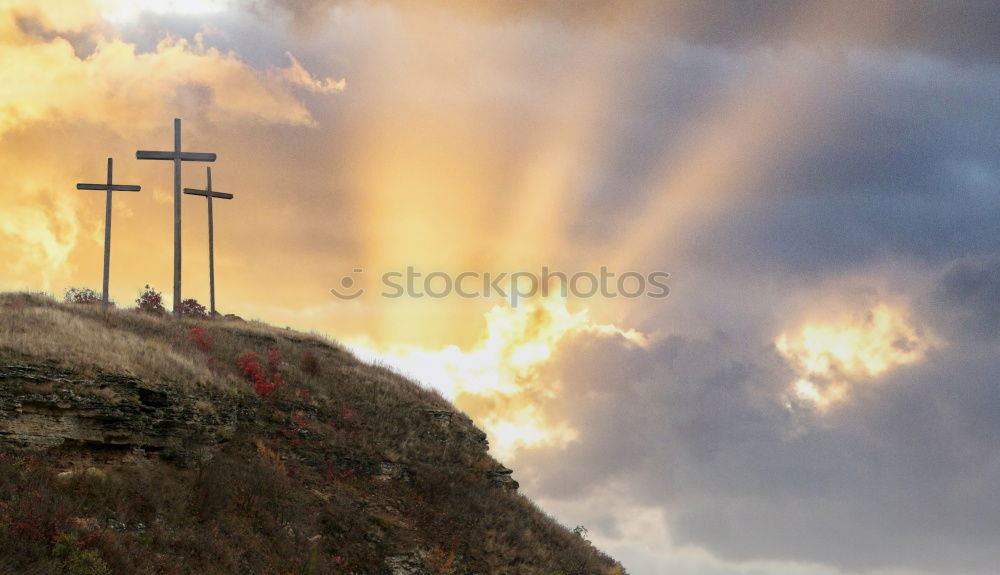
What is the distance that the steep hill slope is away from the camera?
22.3m

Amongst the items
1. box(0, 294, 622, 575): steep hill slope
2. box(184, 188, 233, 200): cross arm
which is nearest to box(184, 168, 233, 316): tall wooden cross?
box(184, 188, 233, 200): cross arm

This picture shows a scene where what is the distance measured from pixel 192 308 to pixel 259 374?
1629cm

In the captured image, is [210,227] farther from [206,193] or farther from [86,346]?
[86,346]

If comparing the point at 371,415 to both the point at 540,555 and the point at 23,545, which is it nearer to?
the point at 540,555

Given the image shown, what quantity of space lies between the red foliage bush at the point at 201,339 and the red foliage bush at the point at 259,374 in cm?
196

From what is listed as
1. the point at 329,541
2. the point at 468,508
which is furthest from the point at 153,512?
the point at 468,508

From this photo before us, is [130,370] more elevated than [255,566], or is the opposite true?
[130,370]

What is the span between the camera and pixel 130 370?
87.4 feet

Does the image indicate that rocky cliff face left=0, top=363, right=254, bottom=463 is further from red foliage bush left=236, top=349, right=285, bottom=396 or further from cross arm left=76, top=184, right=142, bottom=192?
cross arm left=76, top=184, right=142, bottom=192

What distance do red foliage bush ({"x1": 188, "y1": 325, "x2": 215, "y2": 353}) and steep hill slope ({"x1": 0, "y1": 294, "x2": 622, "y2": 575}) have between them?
0.34ft

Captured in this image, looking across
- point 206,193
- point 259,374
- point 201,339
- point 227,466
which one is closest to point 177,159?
point 206,193

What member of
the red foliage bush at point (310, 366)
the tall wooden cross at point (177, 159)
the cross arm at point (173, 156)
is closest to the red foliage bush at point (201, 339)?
the red foliage bush at point (310, 366)

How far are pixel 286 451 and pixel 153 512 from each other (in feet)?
24.1

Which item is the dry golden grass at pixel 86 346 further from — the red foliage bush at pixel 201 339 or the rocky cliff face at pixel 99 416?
the red foliage bush at pixel 201 339
